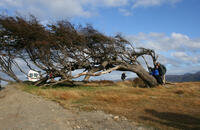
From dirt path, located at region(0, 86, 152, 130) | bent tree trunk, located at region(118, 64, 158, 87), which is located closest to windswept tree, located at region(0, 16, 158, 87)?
bent tree trunk, located at region(118, 64, 158, 87)

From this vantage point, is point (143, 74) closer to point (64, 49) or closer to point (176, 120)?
point (64, 49)

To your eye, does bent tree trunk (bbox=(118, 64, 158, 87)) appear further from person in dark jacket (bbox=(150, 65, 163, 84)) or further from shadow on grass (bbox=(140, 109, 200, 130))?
shadow on grass (bbox=(140, 109, 200, 130))

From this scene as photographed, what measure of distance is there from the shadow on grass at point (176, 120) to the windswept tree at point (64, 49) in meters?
9.51

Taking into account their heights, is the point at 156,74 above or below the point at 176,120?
above

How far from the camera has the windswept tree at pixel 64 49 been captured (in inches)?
533

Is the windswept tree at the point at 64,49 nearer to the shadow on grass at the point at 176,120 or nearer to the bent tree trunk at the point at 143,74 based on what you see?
the bent tree trunk at the point at 143,74

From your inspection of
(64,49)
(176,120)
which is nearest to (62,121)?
(176,120)

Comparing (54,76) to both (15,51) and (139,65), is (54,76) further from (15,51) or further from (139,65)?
(139,65)

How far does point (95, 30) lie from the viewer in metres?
15.4

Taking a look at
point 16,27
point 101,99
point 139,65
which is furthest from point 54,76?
point 101,99

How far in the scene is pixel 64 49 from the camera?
1504 cm

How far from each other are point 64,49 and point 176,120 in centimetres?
1146

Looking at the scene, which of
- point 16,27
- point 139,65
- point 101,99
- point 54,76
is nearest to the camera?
point 101,99

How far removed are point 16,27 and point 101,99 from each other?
8.27 metres
